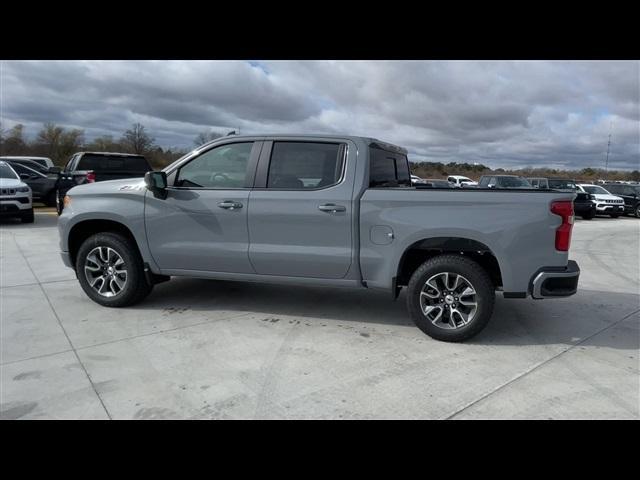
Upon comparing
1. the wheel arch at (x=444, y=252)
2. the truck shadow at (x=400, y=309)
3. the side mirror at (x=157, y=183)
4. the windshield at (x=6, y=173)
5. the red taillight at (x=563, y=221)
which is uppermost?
the windshield at (x=6, y=173)

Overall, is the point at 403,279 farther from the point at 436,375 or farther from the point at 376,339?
the point at 436,375

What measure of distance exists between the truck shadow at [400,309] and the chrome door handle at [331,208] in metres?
1.22

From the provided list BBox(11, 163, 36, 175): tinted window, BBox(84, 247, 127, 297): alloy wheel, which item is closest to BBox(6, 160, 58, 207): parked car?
BBox(11, 163, 36, 175): tinted window

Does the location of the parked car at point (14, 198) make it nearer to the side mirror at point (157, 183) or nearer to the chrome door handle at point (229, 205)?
the side mirror at point (157, 183)

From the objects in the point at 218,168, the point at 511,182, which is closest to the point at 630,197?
the point at 511,182

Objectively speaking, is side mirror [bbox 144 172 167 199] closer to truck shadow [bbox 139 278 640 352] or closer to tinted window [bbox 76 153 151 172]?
truck shadow [bbox 139 278 640 352]

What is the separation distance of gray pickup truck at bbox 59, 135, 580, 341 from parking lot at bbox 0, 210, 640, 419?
453mm

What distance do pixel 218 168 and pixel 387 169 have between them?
1.84 m

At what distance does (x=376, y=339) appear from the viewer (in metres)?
4.12

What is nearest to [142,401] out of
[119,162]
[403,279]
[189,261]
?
[189,261]

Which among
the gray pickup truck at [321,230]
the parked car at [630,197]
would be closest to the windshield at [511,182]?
the parked car at [630,197]

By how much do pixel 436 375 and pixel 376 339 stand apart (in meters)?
0.83

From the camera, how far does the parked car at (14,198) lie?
36.3 ft

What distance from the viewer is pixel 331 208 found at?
13.5 ft
